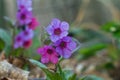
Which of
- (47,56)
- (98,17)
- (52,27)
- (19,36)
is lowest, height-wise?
(98,17)

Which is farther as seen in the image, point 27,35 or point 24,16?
point 27,35

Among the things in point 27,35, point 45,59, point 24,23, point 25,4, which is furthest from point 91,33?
point 45,59

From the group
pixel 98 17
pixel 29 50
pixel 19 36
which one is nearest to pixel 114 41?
pixel 29 50

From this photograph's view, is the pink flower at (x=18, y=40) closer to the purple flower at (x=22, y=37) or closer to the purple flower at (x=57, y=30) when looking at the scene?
the purple flower at (x=22, y=37)

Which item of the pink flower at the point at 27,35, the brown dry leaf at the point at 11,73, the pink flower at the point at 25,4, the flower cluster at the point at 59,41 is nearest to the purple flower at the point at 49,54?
the flower cluster at the point at 59,41

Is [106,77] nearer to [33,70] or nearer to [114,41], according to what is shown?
[114,41]

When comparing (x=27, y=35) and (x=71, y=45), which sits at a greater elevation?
(x=71, y=45)

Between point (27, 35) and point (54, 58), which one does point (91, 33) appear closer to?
point (27, 35)
